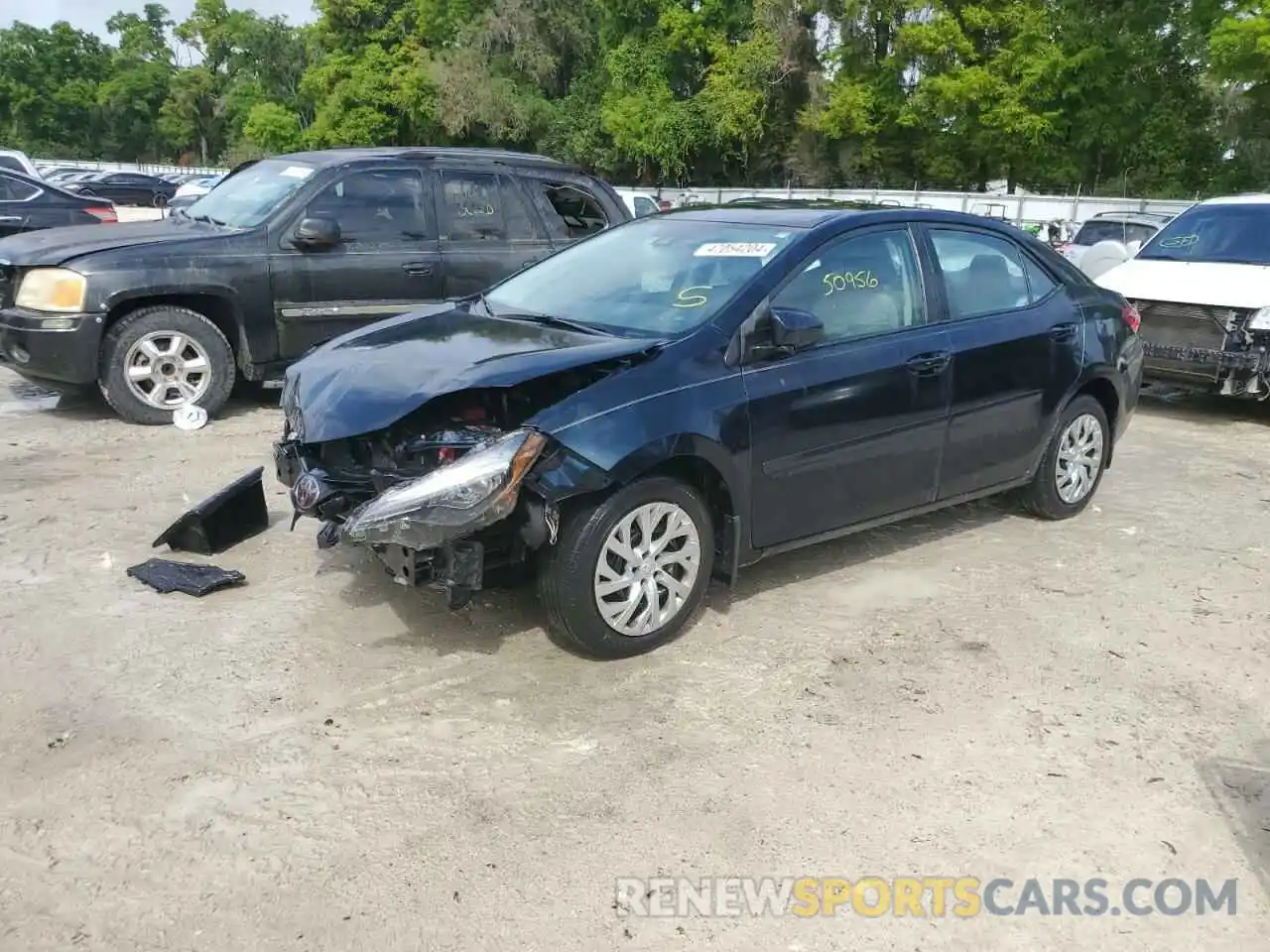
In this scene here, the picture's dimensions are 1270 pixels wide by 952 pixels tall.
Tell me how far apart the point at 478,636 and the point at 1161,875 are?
2510 mm

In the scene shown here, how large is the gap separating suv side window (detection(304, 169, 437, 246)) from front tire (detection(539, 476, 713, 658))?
4445 mm

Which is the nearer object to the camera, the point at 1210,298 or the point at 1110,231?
the point at 1210,298

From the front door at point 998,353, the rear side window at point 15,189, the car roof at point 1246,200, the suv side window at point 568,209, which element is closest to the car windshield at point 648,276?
the front door at point 998,353

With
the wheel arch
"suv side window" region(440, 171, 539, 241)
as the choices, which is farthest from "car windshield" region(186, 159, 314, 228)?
"suv side window" region(440, 171, 539, 241)

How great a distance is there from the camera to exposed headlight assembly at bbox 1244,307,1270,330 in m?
8.20

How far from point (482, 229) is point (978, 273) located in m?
4.00

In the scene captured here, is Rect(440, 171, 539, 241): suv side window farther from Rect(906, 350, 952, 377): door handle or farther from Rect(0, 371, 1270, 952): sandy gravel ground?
Rect(906, 350, 952, 377): door handle

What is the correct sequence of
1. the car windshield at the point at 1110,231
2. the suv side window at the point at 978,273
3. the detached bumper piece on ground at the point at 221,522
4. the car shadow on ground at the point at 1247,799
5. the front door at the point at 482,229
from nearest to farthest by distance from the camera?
the car shadow on ground at the point at 1247,799 < the detached bumper piece on ground at the point at 221,522 < the suv side window at the point at 978,273 < the front door at the point at 482,229 < the car windshield at the point at 1110,231

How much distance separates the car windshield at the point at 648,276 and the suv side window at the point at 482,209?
8.71 feet

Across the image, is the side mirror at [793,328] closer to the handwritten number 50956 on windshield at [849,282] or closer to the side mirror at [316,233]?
the handwritten number 50956 on windshield at [849,282]

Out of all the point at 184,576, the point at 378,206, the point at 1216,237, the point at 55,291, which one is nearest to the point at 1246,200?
the point at 1216,237

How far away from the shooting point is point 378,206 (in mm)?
7797

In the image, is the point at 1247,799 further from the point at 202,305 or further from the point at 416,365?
the point at 202,305

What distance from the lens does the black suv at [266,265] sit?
7.06 m
